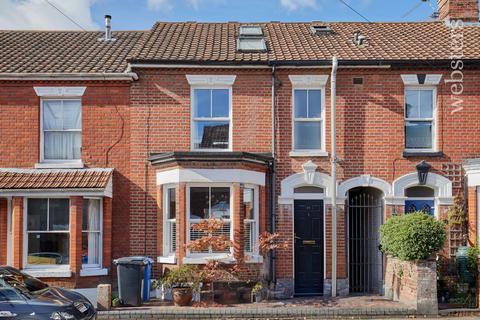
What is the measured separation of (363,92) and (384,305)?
5535mm

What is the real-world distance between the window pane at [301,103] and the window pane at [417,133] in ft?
8.98

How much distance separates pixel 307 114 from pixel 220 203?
3378mm

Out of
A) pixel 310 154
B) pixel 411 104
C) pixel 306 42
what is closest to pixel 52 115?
pixel 310 154

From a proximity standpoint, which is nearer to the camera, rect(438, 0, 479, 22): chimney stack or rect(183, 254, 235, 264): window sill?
rect(183, 254, 235, 264): window sill

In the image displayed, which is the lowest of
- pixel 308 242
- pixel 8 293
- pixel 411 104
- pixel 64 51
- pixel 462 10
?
pixel 8 293

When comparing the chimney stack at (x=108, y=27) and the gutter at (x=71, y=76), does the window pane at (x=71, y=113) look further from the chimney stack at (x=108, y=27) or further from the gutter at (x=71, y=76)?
the chimney stack at (x=108, y=27)

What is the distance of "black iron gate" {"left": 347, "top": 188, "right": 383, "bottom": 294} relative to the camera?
15773 mm

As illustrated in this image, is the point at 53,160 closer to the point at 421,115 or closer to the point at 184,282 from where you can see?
the point at 184,282

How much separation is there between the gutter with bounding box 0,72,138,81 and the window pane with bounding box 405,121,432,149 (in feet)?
24.1

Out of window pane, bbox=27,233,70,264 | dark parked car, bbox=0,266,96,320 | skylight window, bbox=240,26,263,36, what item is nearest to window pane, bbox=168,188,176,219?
window pane, bbox=27,233,70,264

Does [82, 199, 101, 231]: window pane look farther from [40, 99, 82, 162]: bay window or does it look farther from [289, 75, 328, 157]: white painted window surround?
[289, 75, 328, 157]: white painted window surround

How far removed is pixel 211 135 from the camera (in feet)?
50.9

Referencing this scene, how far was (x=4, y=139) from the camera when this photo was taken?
612 inches

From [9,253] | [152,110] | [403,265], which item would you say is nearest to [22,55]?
[152,110]
